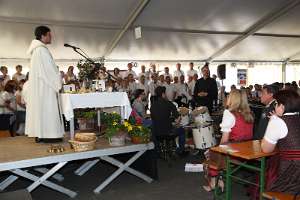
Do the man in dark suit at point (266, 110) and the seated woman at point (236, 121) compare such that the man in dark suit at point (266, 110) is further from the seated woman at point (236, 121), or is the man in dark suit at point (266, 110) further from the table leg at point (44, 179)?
the table leg at point (44, 179)

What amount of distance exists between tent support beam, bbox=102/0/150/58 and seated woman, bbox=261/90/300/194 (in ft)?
16.5

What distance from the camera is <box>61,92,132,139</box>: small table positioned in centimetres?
418

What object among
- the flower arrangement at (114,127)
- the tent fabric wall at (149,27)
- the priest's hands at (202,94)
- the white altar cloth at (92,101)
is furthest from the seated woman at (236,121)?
the tent fabric wall at (149,27)

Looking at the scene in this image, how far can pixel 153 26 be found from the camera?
8.50 m

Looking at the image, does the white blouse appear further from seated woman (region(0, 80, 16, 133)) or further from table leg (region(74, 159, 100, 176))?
seated woman (region(0, 80, 16, 133))

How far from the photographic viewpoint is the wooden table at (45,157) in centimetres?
351

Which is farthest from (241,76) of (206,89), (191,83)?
(206,89)

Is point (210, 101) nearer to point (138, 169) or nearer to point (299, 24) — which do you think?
point (138, 169)

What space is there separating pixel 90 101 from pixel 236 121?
6.23 ft

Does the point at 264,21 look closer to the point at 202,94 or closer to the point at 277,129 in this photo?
the point at 202,94

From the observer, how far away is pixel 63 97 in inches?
169

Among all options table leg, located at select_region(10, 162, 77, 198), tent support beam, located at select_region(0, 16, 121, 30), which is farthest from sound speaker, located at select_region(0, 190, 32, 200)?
tent support beam, located at select_region(0, 16, 121, 30)

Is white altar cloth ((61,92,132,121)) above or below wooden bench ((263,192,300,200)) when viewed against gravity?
above

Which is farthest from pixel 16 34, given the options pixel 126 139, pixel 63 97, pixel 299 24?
pixel 299 24
